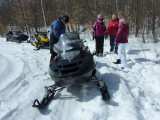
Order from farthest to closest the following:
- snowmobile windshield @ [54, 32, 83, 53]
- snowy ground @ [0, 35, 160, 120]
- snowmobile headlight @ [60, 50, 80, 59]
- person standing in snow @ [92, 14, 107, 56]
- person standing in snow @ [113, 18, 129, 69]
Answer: person standing in snow @ [92, 14, 107, 56] → person standing in snow @ [113, 18, 129, 69] → snowmobile windshield @ [54, 32, 83, 53] → snowmobile headlight @ [60, 50, 80, 59] → snowy ground @ [0, 35, 160, 120]

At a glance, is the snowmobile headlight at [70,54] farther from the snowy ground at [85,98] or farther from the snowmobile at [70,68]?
the snowy ground at [85,98]

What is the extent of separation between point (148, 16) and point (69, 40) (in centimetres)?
827

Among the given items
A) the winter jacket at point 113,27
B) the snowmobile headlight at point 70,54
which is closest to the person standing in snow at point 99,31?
the winter jacket at point 113,27

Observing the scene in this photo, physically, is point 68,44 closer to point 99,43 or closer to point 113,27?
A: point 99,43

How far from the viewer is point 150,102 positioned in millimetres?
2938

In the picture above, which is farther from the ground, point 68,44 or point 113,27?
point 113,27

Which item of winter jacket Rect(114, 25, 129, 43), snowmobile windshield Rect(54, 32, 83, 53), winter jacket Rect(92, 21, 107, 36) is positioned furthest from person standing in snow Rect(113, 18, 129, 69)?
snowmobile windshield Rect(54, 32, 83, 53)

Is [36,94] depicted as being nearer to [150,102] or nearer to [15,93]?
[15,93]

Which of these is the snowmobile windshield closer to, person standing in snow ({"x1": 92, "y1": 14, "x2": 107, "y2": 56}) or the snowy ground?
the snowy ground

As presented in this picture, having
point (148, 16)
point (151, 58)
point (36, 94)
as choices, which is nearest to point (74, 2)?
point (148, 16)

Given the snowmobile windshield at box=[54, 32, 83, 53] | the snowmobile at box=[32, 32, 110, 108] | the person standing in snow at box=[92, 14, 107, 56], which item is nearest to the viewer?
the snowmobile at box=[32, 32, 110, 108]

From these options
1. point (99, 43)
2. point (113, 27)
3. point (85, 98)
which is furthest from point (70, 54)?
point (113, 27)

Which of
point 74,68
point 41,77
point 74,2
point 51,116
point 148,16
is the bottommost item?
point 51,116

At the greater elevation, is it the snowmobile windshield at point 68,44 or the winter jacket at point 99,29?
the winter jacket at point 99,29
